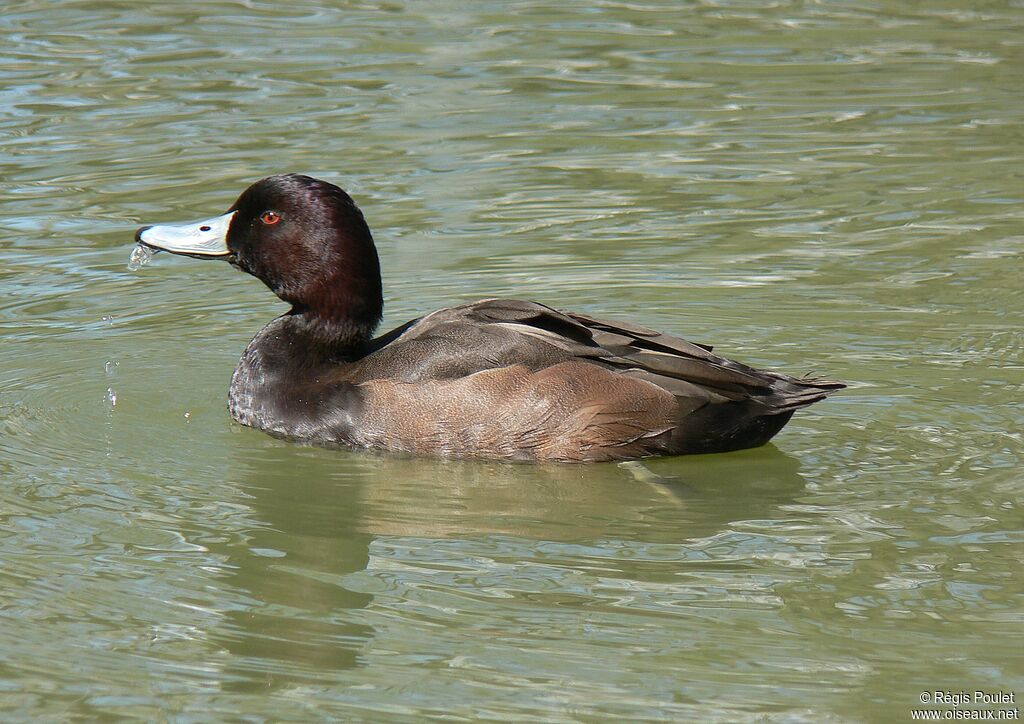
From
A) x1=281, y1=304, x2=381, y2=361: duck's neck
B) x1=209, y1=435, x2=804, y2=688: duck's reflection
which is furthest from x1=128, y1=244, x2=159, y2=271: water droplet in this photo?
x1=209, y1=435, x2=804, y2=688: duck's reflection

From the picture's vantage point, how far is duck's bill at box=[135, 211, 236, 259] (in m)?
7.18

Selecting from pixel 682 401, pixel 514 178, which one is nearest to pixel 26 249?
pixel 514 178

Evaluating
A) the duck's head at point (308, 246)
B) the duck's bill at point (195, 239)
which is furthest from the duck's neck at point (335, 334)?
the duck's bill at point (195, 239)

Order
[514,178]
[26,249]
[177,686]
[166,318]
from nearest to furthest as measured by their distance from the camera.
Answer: [177,686] < [166,318] < [26,249] < [514,178]

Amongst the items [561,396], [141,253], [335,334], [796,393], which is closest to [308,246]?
[335,334]

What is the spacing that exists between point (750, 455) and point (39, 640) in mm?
3052

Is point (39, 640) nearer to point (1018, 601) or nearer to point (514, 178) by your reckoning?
point (1018, 601)

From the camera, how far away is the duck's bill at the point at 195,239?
23.6ft

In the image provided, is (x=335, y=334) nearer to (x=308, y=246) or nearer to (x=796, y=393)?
(x=308, y=246)

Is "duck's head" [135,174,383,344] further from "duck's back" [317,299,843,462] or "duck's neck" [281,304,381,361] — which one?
"duck's back" [317,299,843,462]

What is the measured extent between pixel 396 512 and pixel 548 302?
2.78m

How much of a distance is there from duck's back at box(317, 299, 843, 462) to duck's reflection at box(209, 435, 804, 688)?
106 mm

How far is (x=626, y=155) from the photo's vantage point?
11.2m

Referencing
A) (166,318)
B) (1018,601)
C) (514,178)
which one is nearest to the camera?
(1018,601)
